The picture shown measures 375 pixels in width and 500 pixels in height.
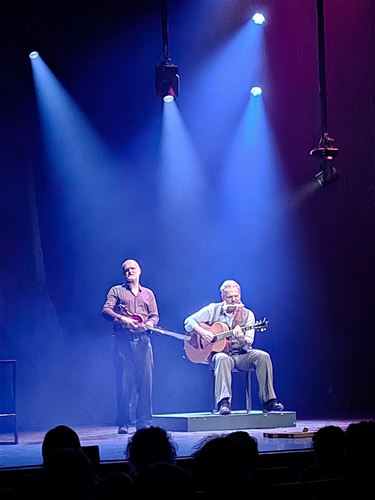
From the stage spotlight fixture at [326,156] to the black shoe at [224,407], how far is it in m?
2.30

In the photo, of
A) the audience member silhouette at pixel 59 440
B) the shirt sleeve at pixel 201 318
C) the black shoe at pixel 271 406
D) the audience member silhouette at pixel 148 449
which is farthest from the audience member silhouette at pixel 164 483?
the shirt sleeve at pixel 201 318

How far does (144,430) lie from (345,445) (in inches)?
31.2

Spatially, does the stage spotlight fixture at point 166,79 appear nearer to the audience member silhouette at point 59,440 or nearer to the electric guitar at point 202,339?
the electric guitar at point 202,339

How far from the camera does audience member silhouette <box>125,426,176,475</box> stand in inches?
139

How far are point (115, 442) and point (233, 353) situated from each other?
187 centimetres

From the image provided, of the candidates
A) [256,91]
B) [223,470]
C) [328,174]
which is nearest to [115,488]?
[223,470]

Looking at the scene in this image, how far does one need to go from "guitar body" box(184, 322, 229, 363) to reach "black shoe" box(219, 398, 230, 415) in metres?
0.50

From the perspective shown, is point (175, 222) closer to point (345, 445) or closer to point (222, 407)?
point (222, 407)

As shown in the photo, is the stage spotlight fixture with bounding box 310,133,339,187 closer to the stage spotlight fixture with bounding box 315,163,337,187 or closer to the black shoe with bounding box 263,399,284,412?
the stage spotlight fixture with bounding box 315,163,337,187

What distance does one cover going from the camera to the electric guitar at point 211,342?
9.00 meters

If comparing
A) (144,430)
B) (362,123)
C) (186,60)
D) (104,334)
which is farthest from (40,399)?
(144,430)

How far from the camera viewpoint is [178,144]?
10.2m

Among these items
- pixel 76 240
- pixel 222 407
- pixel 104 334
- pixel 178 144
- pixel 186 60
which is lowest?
pixel 222 407

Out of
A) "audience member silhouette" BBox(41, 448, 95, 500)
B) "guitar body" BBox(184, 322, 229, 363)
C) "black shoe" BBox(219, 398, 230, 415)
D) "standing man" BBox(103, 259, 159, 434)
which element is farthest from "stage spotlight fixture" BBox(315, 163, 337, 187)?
"audience member silhouette" BBox(41, 448, 95, 500)
